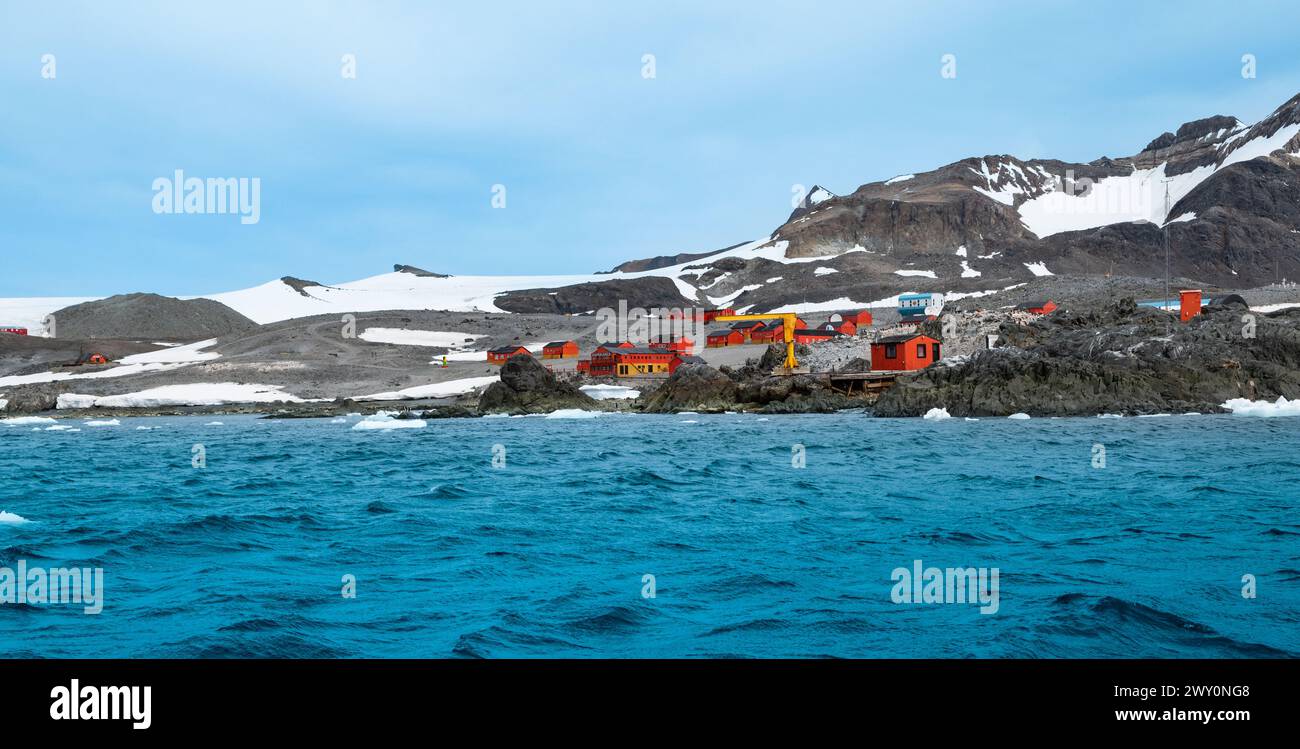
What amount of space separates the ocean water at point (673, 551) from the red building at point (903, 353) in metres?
32.8

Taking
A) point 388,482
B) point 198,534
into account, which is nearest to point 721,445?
point 388,482

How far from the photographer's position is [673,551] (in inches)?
564

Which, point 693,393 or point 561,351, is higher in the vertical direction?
point 561,351

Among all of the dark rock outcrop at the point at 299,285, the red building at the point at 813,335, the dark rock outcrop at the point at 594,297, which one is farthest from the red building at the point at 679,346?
the dark rock outcrop at the point at 299,285

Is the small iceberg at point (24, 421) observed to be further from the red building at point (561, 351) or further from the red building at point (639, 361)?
the red building at point (561, 351)

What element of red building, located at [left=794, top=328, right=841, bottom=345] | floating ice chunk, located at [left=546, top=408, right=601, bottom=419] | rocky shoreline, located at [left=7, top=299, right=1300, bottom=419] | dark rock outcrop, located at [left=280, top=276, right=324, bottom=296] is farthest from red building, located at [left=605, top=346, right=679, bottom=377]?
dark rock outcrop, located at [left=280, top=276, right=324, bottom=296]

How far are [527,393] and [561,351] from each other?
38615 millimetres

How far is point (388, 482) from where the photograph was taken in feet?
79.8

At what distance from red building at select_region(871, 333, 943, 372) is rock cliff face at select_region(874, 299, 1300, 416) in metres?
9.57

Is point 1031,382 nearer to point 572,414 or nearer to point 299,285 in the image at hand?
point 572,414

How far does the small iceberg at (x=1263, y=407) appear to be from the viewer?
4234 cm

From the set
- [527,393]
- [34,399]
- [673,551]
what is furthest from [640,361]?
[673,551]

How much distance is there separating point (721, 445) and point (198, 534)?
20.3 metres

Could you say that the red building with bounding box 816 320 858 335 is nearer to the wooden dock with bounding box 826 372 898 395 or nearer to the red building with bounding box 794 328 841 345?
the red building with bounding box 794 328 841 345
